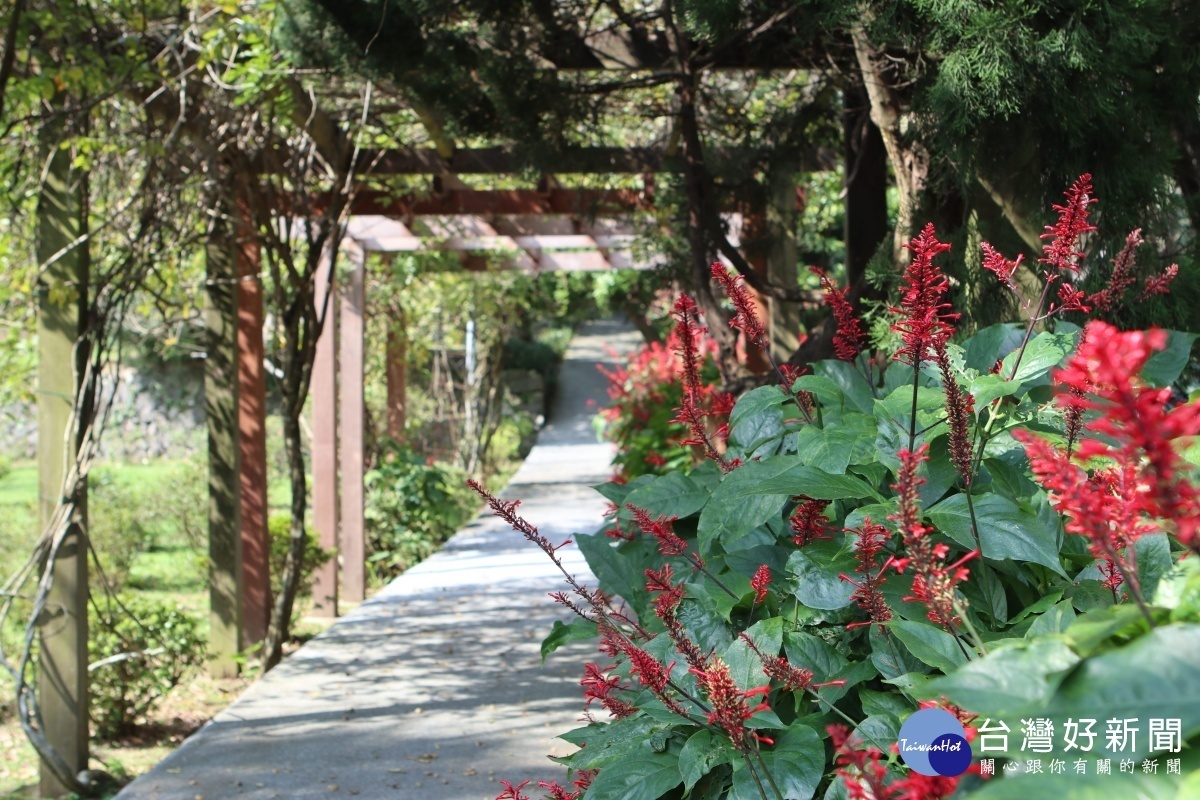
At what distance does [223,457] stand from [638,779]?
4681 mm

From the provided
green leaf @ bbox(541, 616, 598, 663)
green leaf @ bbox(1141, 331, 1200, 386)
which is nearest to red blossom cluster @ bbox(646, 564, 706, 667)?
green leaf @ bbox(541, 616, 598, 663)

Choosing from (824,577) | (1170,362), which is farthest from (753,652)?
(1170,362)

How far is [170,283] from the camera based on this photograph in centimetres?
575

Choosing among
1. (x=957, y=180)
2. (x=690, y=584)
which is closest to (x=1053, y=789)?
(x=690, y=584)

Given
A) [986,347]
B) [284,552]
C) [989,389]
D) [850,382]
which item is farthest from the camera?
[284,552]

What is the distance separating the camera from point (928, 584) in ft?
2.68

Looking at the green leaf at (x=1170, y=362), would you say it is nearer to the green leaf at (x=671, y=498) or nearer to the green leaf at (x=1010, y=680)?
the green leaf at (x=671, y=498)

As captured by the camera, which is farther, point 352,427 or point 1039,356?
point 352,427

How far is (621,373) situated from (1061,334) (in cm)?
715

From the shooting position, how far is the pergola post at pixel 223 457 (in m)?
5.31

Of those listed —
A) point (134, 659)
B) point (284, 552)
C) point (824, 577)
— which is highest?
point (824, 577)

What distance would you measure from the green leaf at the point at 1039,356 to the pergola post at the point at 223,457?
468 centimetres

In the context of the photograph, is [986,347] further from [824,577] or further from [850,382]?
[824,577]

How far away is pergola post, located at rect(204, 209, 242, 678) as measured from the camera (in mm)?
5309
